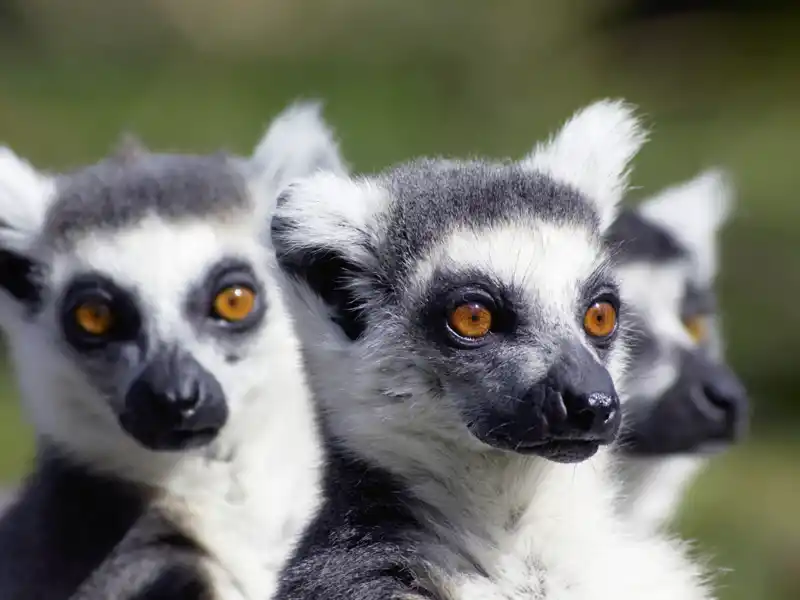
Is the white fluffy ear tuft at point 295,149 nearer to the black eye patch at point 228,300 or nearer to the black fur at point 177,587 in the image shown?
the black eye patch at point 228,300

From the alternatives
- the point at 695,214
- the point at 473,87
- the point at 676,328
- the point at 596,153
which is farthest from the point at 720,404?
the point at 473,87

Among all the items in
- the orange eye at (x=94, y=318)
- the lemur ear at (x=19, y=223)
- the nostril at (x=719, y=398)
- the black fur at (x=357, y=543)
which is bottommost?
the black fur at (x=357, y=543)

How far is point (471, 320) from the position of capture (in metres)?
1.95

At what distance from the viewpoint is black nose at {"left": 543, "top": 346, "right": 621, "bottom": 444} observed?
5.88ft

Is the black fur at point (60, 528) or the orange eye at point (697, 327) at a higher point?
the orange eye at point (697, 327)

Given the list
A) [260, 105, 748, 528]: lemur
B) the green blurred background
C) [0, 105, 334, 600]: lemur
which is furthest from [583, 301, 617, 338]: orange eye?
the green blurred background

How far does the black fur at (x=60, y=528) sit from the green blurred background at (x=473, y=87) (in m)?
4.95

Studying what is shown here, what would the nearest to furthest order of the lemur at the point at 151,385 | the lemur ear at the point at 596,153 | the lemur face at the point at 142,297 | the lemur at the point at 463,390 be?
the lemur at the point at 463,390
the lemur ear at the point at 596,153
the lemur at the point at 151,385
the lemur face at the point at 142,297

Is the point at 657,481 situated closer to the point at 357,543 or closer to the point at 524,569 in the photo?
the point at 524,569

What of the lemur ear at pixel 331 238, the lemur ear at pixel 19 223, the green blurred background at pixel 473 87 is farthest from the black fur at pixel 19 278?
the green blurred background at pixel 473 87

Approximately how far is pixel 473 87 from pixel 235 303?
7.85 metres

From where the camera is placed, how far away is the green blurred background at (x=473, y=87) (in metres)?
8.24

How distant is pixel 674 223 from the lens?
10.9 ft

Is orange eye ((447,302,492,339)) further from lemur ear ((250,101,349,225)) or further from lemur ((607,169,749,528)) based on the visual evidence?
lemur ear ((250,101,349,225))
